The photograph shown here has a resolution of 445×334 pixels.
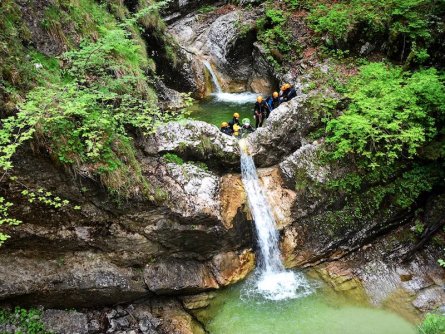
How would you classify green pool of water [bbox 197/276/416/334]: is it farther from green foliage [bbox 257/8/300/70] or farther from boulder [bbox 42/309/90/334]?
green foliage [bbox 257/8/300/70]

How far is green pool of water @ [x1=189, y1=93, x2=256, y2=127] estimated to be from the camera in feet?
44.9

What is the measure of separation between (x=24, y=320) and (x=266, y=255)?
608 cm

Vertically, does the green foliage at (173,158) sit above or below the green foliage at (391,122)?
above

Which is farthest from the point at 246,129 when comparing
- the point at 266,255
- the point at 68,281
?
the point at 68,281

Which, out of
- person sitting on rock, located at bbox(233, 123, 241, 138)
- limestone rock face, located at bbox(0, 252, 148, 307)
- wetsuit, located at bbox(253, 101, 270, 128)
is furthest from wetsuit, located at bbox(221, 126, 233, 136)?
limestone rock face, located at bbox(0, 252, 148, 307)

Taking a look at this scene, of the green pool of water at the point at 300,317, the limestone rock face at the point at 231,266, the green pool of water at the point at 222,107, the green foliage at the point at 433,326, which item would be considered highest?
the green pool of water at the point at 222,107

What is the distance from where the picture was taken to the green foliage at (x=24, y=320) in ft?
23.3

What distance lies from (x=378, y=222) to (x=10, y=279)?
9409mm

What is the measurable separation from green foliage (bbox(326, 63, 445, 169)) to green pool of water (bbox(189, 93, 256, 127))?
4259 mm

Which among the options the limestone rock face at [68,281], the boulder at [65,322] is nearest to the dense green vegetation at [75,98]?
the limestone rock face at [68,281]

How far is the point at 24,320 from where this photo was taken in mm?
7273

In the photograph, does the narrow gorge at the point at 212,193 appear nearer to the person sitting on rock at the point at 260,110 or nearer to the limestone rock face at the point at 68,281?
the limestone rock face at the point at 68,281

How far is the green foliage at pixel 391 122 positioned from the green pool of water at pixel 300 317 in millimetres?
3873

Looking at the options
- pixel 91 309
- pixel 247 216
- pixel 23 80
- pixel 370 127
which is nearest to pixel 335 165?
pixel 370 127
